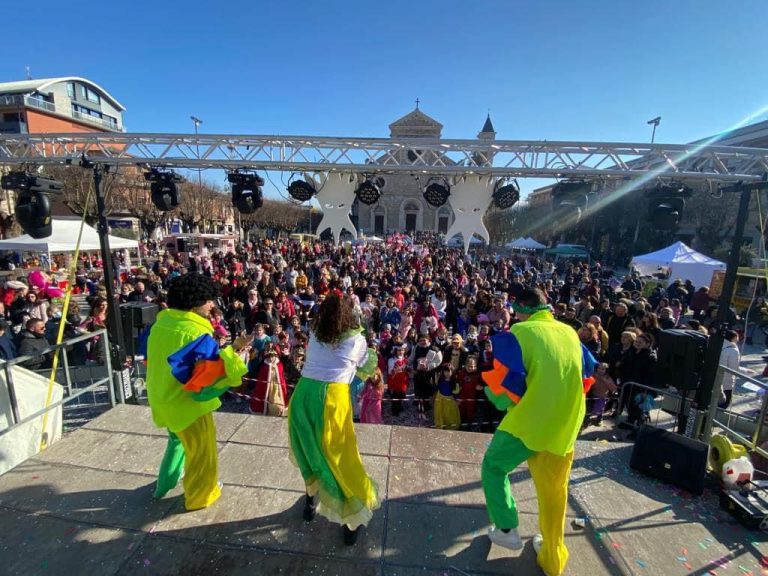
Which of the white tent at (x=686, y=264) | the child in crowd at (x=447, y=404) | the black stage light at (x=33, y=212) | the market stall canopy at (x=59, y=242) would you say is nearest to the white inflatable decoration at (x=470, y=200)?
the child in crowd at (x=447, y=404)

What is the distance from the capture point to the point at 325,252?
21.8m

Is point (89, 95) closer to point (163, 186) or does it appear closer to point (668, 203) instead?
point (163, 186)

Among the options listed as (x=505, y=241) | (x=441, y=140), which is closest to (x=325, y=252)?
(x=441, y=140)

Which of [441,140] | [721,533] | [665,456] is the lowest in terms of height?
[721,533]

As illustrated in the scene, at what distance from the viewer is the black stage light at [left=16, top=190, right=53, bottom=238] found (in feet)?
17.8

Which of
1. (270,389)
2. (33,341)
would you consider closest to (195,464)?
(270,389)

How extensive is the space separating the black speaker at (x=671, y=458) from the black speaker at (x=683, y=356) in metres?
0.64

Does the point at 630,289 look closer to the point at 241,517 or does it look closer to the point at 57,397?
the point at 241,517

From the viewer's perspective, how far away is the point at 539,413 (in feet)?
6.60

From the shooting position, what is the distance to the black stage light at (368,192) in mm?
7234

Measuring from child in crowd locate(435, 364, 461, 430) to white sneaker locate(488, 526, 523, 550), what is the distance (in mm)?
2839

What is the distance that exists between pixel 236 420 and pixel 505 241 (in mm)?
40168

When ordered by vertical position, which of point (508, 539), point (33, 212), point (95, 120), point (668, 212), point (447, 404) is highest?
point (95, 120)

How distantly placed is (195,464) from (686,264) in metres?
16.2
